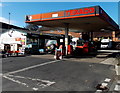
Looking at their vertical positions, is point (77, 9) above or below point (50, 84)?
above

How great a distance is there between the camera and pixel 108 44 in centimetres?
3897

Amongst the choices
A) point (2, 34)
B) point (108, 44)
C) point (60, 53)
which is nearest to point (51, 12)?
point (60, 53)

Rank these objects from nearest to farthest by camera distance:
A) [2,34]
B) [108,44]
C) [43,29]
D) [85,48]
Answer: [85,48], [2,34], [108,44], [43,29]

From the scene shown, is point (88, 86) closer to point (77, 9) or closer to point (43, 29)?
point (77, 9)

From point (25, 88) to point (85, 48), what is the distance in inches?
707

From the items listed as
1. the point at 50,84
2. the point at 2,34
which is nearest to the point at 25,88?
the point at 50,84

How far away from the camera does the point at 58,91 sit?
212 inches

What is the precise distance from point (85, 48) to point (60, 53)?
7893 mm

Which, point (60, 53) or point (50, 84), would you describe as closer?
point (50, 84)

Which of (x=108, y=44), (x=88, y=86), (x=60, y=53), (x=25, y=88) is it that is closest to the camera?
(x=25, y=88)

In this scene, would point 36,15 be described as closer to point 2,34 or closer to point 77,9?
point 77,9

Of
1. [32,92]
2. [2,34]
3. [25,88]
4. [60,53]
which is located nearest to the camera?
[32,92]

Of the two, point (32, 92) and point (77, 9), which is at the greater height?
point (77, 9)

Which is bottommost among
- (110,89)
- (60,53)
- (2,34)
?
(110,89)
